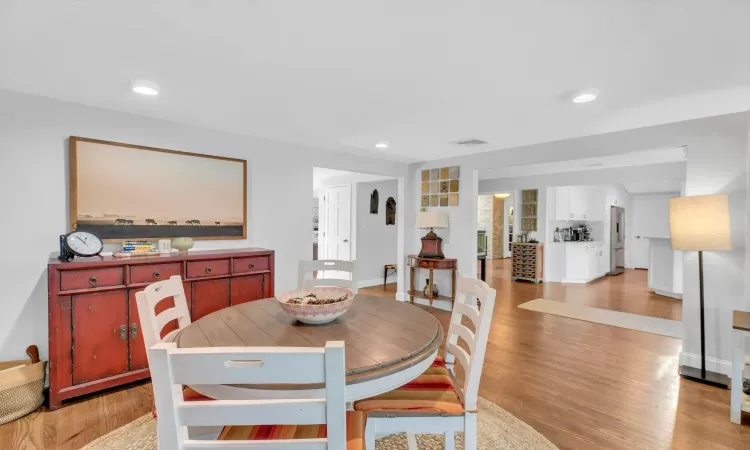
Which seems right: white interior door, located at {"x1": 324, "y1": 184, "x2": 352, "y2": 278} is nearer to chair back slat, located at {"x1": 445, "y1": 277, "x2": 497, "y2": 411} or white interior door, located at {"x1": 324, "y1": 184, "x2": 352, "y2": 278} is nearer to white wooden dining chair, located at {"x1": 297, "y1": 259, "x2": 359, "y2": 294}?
white wooden dining chair, located at {"x1": 297, "y1": 259, "x2": 359, "y2": 294}

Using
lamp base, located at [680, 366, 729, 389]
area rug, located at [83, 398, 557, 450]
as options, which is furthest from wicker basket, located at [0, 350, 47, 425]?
lamp base, located at [680, 366, 729, 389]

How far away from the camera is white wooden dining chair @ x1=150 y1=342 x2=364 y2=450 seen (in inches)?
30.5

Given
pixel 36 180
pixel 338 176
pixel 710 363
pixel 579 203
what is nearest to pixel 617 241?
pixel 579 203

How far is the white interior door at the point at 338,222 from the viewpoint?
21.8 feet

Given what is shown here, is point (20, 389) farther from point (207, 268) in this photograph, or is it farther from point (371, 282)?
point (371, 282)

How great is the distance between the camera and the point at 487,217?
11125 millimetres

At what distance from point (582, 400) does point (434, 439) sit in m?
1.21

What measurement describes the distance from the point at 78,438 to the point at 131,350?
0.62 meters

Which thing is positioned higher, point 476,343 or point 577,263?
point 476,343

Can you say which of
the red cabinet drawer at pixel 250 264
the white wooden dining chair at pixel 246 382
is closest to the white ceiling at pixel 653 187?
the red cabinet drawer at pixel 250 264

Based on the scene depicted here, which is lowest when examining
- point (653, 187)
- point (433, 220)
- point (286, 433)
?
point (286, 433)

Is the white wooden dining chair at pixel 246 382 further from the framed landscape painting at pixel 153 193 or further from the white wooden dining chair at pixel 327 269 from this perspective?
the framed landscape painting at pixel 153 193

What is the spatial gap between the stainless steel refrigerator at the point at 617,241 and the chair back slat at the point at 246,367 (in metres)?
9.53

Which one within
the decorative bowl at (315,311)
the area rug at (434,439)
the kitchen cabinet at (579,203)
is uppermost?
the kitchen cabinet at (579,203)
